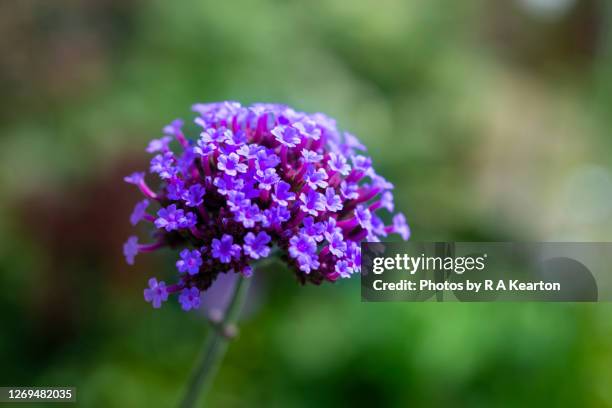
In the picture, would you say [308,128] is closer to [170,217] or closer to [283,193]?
[283,193]

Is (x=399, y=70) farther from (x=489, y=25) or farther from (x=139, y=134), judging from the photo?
(x=489, y=25)

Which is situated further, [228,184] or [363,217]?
[363,217]

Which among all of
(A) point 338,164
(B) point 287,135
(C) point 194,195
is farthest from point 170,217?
(A) point 338,164

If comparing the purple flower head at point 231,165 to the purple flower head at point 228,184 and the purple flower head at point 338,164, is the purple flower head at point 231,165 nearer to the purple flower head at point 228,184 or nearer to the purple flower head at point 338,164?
the purple flower head at point 228,184

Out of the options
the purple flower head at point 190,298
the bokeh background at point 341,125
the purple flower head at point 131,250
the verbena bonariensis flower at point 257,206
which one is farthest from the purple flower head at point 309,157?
the bokeh background at point 341,125

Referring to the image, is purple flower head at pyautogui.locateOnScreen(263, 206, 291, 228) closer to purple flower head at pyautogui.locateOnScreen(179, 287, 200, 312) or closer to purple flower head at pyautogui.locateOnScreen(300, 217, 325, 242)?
purple flower head at pyautogui.locateOnScreen(300, 217, 325, 242)

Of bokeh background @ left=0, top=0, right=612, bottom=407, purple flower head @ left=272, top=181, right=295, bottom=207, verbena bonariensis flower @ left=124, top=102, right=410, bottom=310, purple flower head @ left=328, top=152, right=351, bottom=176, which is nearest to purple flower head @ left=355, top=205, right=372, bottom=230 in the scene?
verbena bonariensis flower @ left=124, top=102, right=410, bottom=310

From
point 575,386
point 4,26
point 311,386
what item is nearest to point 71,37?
point 4,26
